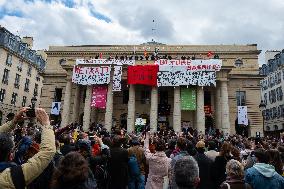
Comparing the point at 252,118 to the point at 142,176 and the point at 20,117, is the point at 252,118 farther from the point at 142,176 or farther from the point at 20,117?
the point at 20,117

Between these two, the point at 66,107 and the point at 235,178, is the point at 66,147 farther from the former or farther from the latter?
the point at 66,107

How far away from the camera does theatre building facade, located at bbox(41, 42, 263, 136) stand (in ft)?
115

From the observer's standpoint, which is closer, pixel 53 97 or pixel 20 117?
pixel 20 117

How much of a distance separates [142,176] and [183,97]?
29.0 meters

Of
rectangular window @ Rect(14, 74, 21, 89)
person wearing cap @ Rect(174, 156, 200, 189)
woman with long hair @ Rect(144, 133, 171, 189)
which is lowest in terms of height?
woman with long hair @ Rect(144, 133, 171, 189)

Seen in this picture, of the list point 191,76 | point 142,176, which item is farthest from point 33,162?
point 191,76

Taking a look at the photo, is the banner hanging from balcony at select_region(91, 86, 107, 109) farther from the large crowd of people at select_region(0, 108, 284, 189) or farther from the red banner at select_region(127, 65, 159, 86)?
the large crowd of people at select_region(0, 108, 284, 189)

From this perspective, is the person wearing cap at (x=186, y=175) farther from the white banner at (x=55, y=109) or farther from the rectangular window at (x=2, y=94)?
the rectangular window at (x=2, y=94)

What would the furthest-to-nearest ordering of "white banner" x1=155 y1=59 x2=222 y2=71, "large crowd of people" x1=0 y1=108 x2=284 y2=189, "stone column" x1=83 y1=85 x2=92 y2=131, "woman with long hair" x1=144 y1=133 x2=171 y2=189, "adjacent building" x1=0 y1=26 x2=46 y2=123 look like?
"adjacent building" x1=0 y1=26 x2=46 y2=123
"stone column" x1=83 y1=85 x2=92 y2=131
"white banner" x1=155 y1=59 x2=222 y2=71
"woman with long hair" x1=144 y1=133 x2=171 y2=189
"large crowd of people" x1=0 y1=108 x2=284 y2=189

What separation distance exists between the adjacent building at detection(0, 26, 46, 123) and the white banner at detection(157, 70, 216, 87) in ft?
79.5

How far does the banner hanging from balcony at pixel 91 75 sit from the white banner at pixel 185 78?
6.72m

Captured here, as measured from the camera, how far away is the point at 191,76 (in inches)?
1351

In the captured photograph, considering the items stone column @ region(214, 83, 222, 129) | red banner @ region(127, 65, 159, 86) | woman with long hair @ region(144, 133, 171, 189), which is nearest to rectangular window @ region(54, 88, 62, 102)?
red banner @ region(127, 65, 159, 86)

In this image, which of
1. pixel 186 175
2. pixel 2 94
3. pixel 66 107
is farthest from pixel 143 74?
pixel 186 175
